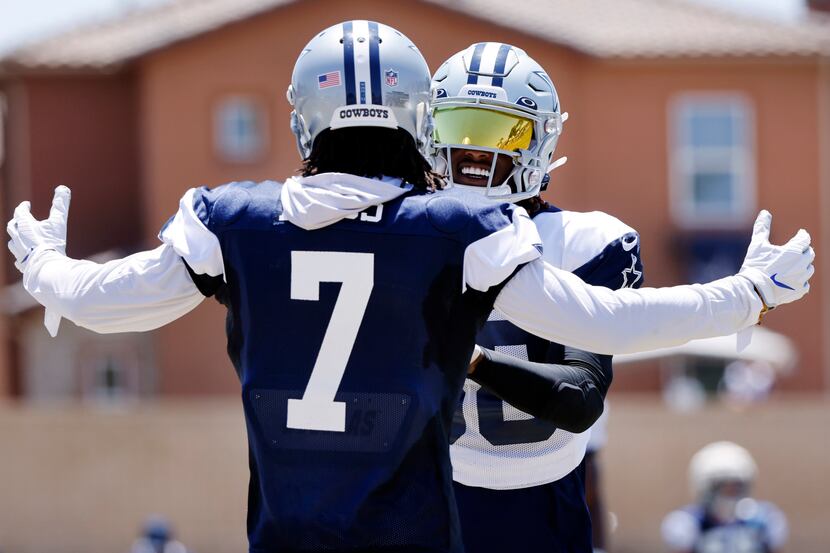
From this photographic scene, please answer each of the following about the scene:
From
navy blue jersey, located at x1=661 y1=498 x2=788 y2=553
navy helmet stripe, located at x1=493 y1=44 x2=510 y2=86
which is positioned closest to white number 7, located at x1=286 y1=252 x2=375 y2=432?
navy helmet stripe, located at x1=493 y1=44 x2=510 y2=86

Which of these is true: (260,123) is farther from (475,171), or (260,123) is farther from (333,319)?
(333,319)

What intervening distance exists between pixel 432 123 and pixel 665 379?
1881 centimetres

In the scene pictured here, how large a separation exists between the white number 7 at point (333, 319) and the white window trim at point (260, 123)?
18345mm

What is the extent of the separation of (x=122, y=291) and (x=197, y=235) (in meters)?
0.19

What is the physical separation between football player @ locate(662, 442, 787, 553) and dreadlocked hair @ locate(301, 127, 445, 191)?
25.0 feet

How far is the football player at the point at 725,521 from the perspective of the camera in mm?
10445

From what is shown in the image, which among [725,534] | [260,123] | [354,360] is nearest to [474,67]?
[354,360]

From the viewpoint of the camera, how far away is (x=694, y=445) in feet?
48.5

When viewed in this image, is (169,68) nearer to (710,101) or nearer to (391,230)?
(710,101)

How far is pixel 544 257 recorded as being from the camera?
12.7ft

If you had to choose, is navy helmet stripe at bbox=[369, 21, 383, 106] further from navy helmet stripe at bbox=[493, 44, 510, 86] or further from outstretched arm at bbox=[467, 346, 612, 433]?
navy helmet stripe at bbox=[493, 44, 510, 86]

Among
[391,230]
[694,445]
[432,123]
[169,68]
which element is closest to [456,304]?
[391,230]

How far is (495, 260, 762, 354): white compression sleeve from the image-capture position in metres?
3.10

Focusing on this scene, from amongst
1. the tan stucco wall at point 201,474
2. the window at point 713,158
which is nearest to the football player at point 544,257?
the tan stucco wall at point 201,474
